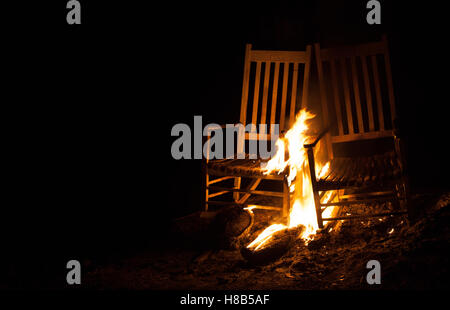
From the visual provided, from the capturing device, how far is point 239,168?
292 centimetres

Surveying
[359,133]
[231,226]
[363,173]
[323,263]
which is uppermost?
[359,133]

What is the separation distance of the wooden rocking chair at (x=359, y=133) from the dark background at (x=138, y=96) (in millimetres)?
183

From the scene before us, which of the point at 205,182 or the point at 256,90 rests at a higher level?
the point at 256,90

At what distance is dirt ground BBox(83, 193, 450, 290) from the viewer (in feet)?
6.72

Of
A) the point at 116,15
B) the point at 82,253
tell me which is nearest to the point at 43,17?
the point at 116,15

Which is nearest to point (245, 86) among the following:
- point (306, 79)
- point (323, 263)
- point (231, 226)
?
point (306, 79)

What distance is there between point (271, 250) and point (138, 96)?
6.44ft

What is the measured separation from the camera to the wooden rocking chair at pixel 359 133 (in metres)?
2.56

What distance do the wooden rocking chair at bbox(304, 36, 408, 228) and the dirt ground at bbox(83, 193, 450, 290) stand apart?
0.17m

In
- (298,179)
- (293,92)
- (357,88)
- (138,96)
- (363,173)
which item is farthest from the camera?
(138,96)

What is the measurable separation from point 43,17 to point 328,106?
262cm

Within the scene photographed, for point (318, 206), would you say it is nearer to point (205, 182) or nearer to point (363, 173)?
point (363, 173)
